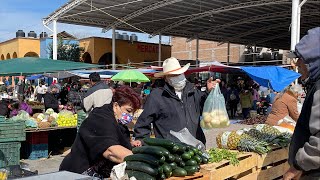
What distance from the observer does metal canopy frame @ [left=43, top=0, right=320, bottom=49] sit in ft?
78.7

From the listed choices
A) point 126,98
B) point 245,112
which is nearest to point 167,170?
point 126,98

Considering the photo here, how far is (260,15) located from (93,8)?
38.8ft

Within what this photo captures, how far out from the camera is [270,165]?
14.9ft

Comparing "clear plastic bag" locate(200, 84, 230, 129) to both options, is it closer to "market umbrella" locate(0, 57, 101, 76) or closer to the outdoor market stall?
the outdoor market stall

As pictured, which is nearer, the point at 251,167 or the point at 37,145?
the point at 251,167

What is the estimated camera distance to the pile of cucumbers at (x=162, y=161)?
114 inches

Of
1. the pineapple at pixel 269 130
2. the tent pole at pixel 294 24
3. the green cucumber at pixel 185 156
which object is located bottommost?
the pineapple at pixel 269 130

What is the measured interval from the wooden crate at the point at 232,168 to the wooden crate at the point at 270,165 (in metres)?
0.07

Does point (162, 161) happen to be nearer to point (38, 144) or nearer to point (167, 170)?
point (167, 170)

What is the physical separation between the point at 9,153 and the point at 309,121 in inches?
245

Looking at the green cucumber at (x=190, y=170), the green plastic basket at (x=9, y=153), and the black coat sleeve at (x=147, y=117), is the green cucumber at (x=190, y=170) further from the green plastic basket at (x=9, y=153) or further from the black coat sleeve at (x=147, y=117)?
the green plastic basket at (x=9, y=153)

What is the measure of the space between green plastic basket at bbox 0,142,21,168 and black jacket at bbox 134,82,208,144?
3.95 m

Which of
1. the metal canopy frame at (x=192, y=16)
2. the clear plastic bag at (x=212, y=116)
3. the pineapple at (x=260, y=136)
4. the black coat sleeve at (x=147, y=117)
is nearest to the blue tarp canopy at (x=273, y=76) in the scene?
the metal canopy frame at (x=192, y=16)

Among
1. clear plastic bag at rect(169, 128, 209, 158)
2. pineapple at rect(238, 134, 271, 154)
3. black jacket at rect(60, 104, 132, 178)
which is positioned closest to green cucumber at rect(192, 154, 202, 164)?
clear plastic bag at rect(169, 128, 209, 158)
